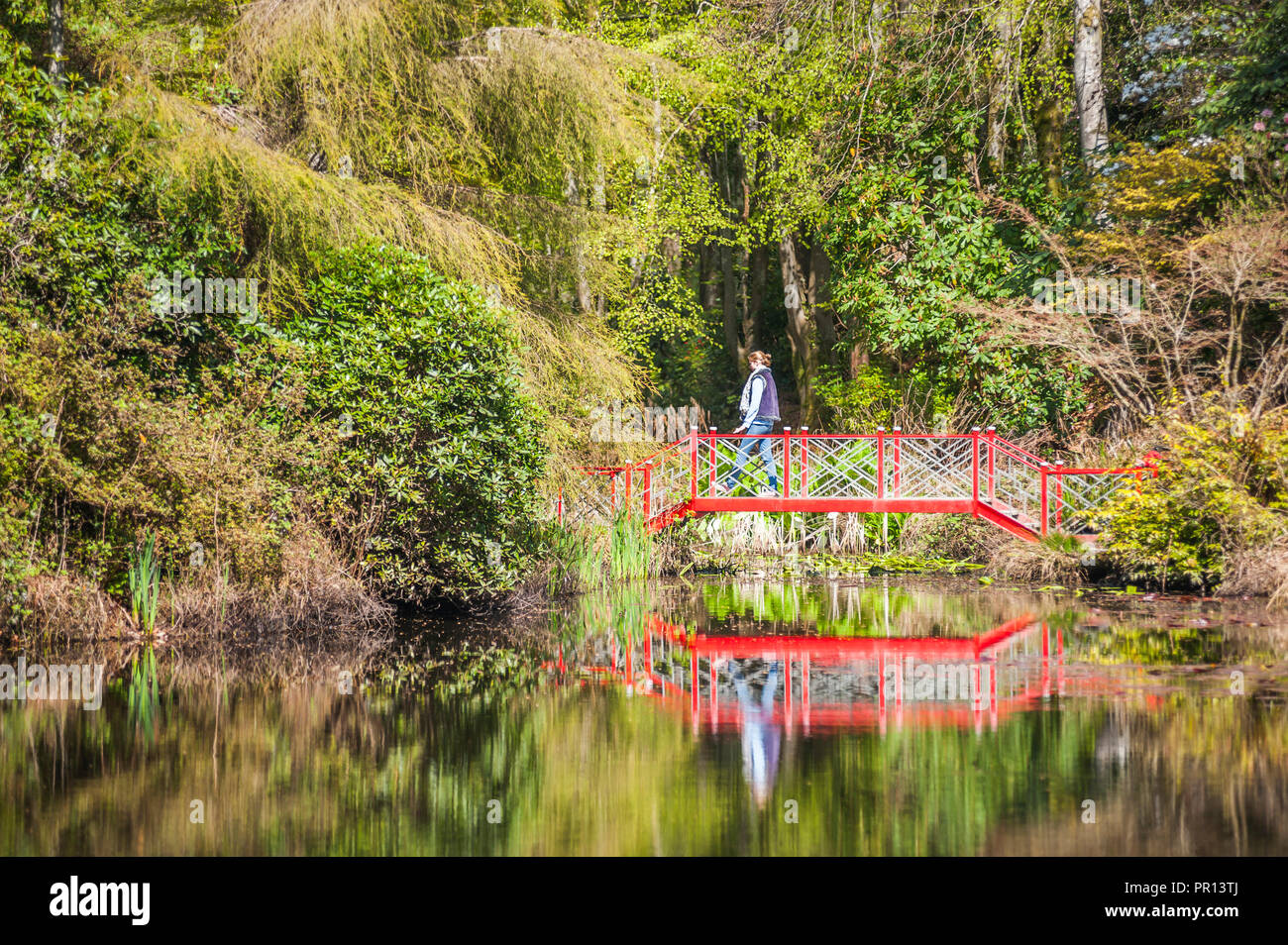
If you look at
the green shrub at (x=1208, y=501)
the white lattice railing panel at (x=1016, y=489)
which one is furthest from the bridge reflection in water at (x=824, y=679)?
the white lattice railing panel at (x=1016, y=489)

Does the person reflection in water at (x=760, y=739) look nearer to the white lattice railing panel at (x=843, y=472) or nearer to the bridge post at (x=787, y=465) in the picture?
the bridge post at (x=787, y=465)

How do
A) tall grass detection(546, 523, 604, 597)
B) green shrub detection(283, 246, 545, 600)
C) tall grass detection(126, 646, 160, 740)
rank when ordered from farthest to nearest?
tall grass detection(546, 523, 604, 597) → green shrub detection(283, 246, 545, 600) → tall grass detection(126, 646, 160, 740)

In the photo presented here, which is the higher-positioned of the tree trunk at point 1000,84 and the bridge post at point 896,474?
the tree trunk at point 1000,84

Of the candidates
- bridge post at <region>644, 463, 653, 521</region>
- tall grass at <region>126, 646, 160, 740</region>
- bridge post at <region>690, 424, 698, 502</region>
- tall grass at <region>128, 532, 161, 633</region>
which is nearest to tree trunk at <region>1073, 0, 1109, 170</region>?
bridge post at <region>690, 424, 698, 502</region>

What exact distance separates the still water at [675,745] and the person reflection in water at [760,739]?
26 millimetres

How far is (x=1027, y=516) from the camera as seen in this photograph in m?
15.9

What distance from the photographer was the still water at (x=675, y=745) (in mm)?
5164

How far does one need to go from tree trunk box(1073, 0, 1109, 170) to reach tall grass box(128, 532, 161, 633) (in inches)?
522

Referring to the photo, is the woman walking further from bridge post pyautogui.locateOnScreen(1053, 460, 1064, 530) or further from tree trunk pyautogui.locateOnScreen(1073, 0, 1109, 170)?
tree trunk pyautogui.locateOnScreen(1073, 0, 1109, 170)

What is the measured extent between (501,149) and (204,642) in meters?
8.00

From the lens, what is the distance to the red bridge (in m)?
15.6

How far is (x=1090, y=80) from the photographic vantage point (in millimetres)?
17531
